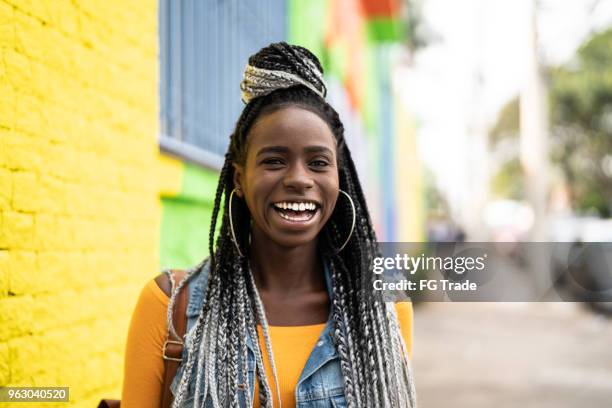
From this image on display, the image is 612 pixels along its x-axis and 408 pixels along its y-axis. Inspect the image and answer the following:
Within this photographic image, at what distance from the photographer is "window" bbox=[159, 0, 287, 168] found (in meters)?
3.91

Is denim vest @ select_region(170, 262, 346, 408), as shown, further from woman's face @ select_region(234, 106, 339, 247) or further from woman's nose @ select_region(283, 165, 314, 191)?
woman's nose @ select_region(283, 165, 314, 191)

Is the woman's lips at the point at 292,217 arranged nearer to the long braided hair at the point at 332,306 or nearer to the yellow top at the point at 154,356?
the long braided hair at the point at 332,306

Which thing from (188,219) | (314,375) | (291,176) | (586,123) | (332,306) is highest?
(586,123)

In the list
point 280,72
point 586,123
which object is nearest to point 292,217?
point 280,72

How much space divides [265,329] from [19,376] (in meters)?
0.85

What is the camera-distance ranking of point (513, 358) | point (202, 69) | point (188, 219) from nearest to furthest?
point (188, 219)
point (202, 69)
point (513, 358)

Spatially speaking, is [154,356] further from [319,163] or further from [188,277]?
[319,163]

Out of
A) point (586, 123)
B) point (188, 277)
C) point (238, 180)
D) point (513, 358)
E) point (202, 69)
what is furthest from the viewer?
point (586, 123)

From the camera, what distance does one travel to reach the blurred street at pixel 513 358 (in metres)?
6.82

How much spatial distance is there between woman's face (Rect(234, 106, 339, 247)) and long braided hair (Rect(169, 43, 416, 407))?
0.23ft

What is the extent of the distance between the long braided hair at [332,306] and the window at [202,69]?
1.58 m

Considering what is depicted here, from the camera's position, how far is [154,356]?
1.99 metres

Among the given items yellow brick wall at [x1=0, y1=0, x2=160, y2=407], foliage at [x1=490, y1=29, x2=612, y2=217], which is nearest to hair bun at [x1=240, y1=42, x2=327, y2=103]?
yellow brick wall at [x1=0, y1=0, x2=160, y2=407]

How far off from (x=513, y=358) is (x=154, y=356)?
24.9 ft
